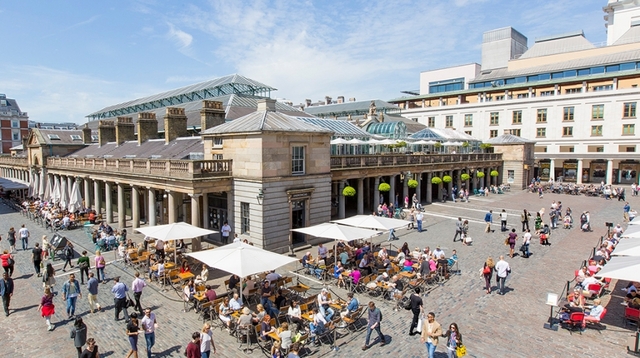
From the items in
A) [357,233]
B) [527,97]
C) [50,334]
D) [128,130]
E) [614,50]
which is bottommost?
[50,334]

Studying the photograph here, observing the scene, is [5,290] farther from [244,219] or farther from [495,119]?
[495,119]


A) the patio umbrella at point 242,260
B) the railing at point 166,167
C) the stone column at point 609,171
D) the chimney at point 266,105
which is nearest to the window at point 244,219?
the railing at point 166,167

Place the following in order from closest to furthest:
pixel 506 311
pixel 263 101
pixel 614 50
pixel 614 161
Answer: pixel 506 311 < pixel 263 101 < pixel 614 161 < pixel 614 50

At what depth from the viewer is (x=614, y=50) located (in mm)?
68875

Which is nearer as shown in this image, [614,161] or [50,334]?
[50,334]

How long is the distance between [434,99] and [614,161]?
34095 millimetres

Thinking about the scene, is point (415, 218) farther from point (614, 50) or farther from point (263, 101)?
point (614, 50)

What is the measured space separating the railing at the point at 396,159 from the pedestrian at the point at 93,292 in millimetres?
18490

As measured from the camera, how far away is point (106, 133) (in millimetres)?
42938

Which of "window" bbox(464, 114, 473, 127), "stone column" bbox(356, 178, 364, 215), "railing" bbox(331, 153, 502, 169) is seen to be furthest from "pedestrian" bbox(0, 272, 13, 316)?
"window" bbox(464, 114, 473, 127)

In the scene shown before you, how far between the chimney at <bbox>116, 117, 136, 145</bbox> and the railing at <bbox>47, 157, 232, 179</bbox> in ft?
21.4

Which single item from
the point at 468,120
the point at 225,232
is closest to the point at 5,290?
the point at 225,232

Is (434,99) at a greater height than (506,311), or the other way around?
(434,99)

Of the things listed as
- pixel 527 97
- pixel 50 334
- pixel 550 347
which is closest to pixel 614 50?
pixel 527 97
